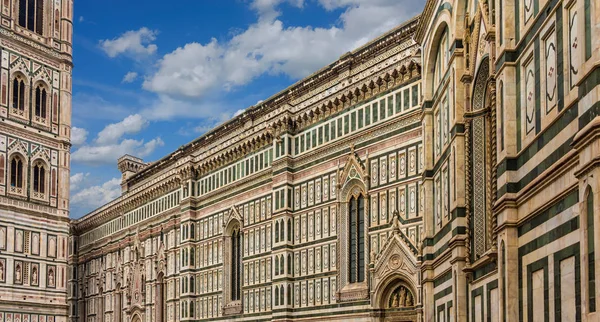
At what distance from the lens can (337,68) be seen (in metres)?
45.0

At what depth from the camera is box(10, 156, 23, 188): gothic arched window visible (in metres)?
63.2

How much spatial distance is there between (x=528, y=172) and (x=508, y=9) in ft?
12.0

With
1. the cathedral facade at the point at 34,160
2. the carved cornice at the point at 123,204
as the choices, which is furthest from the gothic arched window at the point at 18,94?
the carved cornice at the point at 123,204

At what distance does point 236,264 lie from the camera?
53156 millimetres

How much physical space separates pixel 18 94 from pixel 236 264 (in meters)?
25.0

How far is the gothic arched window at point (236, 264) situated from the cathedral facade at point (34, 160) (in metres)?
19.1

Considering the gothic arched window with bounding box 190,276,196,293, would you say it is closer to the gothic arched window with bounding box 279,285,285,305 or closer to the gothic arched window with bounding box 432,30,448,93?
the gothic arched window with bounding box 279,285,285,305

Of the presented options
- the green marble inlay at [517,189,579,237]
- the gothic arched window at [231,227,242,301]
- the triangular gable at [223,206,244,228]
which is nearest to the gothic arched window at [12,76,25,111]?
the triangular gable at [223,206,244,228]

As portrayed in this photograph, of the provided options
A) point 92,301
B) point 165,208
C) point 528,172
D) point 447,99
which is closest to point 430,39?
point 447,99

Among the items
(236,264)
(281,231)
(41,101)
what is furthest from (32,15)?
(281,231)

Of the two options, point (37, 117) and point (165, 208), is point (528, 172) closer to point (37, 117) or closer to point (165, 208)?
point (165, 208)

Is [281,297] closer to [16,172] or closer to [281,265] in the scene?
[281,265]

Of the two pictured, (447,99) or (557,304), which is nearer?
(557,304)

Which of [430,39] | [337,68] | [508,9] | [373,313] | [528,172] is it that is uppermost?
[337,68]
